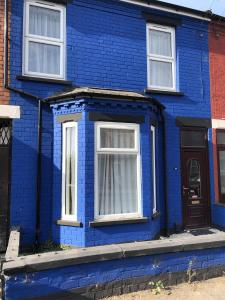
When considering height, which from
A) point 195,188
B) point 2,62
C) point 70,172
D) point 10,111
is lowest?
point 195,188

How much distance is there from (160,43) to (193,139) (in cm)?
266

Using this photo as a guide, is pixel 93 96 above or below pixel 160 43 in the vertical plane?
below

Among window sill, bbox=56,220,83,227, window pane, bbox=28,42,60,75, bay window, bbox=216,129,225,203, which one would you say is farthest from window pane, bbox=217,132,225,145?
window sill, bbox=56,220,83,227

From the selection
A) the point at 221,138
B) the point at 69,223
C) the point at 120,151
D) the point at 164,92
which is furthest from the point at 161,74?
the point at 69,223

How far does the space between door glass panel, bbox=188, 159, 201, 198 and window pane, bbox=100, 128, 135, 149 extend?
2344 mm

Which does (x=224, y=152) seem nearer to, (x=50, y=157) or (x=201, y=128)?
(x=201, y=128)

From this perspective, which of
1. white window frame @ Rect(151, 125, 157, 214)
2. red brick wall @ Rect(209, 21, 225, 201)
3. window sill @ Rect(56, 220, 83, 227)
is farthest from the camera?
red brick wall @ Rect(209, 21, 225, 201)

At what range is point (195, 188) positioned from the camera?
890cm

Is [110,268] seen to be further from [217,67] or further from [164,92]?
[217,67]

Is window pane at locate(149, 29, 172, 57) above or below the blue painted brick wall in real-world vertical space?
above

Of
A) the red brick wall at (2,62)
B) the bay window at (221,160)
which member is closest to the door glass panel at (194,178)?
the bay window at (221,160)

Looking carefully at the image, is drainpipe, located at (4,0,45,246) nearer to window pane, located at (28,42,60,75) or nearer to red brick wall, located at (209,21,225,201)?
window pane, located at (28,42,60,75)

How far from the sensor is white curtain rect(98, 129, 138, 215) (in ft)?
22.9

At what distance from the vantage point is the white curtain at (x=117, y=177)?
6.97 m
